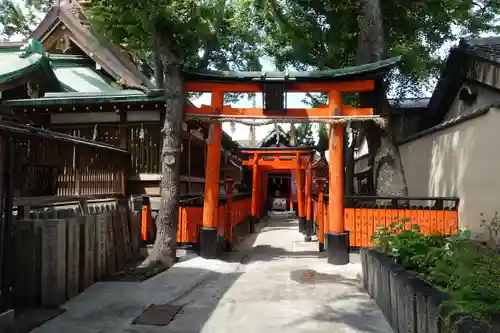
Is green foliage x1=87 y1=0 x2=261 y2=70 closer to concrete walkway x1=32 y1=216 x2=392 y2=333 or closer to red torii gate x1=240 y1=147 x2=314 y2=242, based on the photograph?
concrete walkway x1=32 y1=216 x2=392 y2=333

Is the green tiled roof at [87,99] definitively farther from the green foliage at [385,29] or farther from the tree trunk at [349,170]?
the tree trunk at [349,170]

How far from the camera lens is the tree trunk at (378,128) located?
480 inches

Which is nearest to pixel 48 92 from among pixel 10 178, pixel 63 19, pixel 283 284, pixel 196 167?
pixel 63 19

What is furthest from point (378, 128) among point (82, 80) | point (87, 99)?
point (82, 80)

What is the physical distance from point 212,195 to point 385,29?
961 centimetres

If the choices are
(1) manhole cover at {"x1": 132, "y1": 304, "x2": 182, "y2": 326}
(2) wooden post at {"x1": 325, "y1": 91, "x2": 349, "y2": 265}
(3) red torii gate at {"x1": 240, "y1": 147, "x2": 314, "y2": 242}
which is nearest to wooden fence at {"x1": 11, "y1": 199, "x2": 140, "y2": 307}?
(1) manhole cover at {"x1": 132, "y1": 304, "x2": 182, "y2": 326}

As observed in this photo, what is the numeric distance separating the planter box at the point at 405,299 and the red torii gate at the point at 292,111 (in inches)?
130

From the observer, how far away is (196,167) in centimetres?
1630

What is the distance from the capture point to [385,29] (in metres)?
15.6

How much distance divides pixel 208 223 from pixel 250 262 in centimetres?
146

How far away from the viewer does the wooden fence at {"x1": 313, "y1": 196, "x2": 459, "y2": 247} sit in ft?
32.8

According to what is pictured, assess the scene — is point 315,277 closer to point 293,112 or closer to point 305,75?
point 293,112

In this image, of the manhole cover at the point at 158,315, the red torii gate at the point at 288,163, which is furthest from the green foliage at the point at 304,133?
the manhole cover at the point at 158,315

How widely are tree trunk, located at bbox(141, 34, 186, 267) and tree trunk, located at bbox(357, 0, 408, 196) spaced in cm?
596
